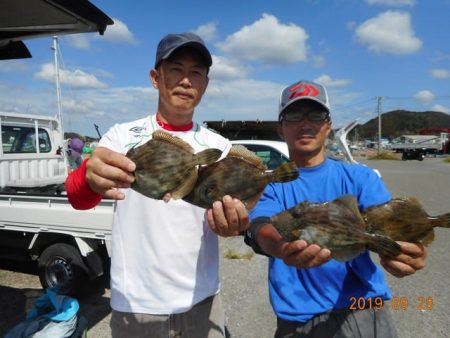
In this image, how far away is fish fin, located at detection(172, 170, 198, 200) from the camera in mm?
1886

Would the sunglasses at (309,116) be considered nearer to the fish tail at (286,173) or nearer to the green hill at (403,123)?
the fish tail at (286,173)

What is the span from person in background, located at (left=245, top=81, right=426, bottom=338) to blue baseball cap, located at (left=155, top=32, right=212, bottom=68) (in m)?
0.64

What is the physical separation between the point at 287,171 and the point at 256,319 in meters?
3.87

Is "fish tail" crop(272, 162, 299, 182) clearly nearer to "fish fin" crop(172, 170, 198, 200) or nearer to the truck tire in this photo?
"fish fin" crop(172, 170, 198, 200)

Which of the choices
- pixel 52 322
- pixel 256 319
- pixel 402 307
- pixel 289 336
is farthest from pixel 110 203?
pixel 402 307

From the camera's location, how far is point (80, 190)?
2.04 metres

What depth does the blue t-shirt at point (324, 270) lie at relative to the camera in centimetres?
224

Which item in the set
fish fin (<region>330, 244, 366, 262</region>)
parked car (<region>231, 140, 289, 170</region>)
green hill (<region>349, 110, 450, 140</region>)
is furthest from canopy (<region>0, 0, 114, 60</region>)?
green hill (<region>349, 110, 450, 140</region>)

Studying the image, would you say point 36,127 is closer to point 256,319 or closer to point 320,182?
point 256,319

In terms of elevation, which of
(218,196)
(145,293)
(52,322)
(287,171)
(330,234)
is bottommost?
(52,322)

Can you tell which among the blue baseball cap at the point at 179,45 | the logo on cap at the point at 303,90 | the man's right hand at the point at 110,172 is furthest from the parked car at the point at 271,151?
the man's right hand at the point at 110,172

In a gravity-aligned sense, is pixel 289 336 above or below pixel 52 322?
above

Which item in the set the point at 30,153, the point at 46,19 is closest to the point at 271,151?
the point at 30,153

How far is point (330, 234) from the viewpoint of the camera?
1.91 meters
